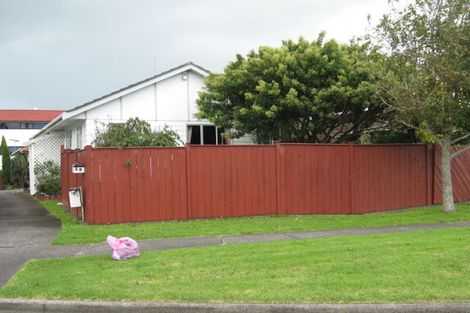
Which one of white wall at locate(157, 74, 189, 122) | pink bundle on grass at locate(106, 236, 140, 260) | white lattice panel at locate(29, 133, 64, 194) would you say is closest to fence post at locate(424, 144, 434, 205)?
white wall at locate(157, 74, 189, 122)

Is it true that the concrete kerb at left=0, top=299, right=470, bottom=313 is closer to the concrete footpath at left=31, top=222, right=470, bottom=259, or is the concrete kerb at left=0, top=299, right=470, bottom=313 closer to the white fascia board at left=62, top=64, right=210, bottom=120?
the concrete footpath at left=31, top=222, right=470, bottom=259

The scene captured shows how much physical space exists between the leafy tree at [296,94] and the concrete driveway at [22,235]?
19.7 ft

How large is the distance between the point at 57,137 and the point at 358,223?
16.6 meters

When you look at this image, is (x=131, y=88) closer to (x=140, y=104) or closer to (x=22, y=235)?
(x=140, y=104)

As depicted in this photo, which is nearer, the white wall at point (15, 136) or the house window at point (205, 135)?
the house window at point (205, 135)


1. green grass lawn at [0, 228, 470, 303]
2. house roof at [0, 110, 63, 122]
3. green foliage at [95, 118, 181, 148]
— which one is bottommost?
green grass lawn at [0, 228, 470, 303]

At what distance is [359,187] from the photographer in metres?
14.6

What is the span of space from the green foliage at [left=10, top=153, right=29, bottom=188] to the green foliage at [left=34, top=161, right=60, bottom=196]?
1440 centimetres

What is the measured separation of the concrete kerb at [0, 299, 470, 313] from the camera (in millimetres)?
5676

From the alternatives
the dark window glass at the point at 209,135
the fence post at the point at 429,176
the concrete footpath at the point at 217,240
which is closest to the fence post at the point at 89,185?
the concrete footpath at the point at 217,240

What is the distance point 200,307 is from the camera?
5.87 metres

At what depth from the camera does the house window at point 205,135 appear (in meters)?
18.8

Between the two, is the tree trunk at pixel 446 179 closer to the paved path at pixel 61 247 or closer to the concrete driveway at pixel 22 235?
the paved path at pixel 61 247

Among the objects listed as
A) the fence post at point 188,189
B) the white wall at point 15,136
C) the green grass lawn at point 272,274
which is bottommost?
the green grass lawn at point 272,274
